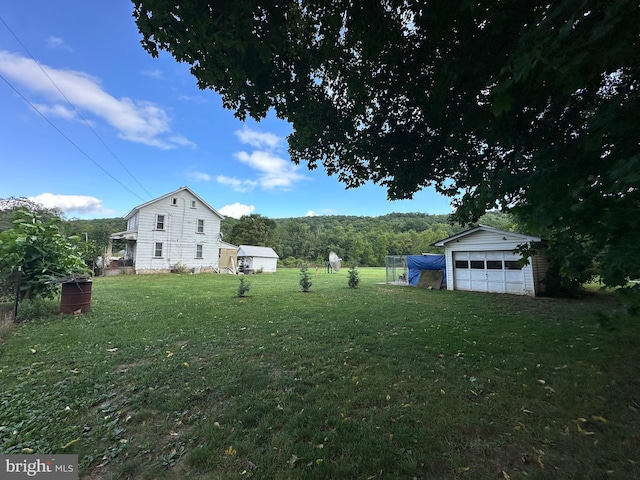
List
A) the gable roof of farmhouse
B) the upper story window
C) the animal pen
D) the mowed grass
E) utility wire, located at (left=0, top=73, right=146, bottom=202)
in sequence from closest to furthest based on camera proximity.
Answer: the mowed grass → utility wire, located at (left=0, top=73, right=146, bottom=202) → the animal pen → the gable roof of farmhouse → the upper story window

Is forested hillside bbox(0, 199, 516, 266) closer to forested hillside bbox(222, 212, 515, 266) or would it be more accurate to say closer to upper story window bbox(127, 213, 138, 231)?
forested hillside bbox(222, 212, 515, 266)

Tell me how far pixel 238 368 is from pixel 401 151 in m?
5.33

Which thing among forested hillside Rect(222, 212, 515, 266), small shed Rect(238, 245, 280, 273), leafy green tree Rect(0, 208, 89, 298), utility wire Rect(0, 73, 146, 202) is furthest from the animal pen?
forested hillside Rect(222, 212, 515, 266)

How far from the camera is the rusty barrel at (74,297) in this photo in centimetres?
714

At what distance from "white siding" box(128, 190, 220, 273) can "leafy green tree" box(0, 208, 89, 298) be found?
1396 centimetres

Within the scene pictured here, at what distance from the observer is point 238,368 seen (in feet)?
13.0

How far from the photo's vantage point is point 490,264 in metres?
13.2

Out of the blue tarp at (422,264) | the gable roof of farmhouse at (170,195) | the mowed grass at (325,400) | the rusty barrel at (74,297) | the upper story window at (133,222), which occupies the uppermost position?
the gable roof of farmhouse at (170,195)

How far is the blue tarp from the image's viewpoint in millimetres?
15594

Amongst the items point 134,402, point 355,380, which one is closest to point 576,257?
point 355,380

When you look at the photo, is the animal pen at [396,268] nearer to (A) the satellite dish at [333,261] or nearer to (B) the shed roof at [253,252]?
(A) the satellite dish at [333,261]

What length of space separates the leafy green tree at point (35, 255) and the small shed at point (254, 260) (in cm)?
1961

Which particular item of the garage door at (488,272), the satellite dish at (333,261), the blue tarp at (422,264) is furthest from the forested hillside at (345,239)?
the garage door at (488,272)

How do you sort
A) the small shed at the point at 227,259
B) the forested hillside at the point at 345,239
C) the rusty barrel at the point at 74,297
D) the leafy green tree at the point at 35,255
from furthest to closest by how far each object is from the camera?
Answer: the forested hillside at the point at 345,239, the small shed at the point at 227,259, the rusty barrel at the point at 74,297, the leafy green tree at the point at 35,255
